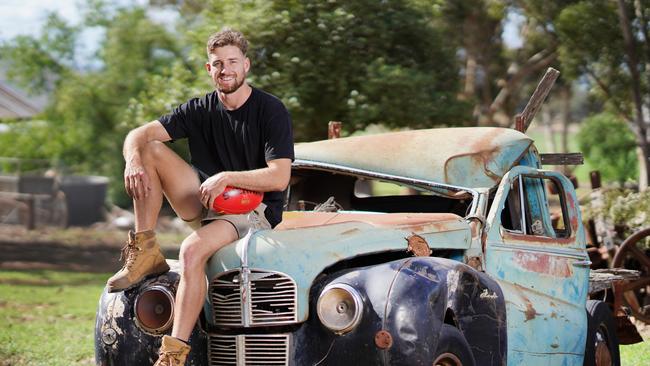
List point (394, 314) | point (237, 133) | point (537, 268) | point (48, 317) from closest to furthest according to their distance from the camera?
1. point (394, 314)
2. point (237, 133)
3. point (537, 268)
4. point (48, 317)

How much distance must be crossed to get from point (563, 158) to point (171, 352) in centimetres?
403

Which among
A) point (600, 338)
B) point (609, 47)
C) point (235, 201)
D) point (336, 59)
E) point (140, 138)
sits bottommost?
point (600, 338)

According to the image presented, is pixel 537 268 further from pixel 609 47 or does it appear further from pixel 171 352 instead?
pixel 609 47

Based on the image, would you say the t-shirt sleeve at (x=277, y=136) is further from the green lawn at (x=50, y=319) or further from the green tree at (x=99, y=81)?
the green tree at (x=99, y=81)

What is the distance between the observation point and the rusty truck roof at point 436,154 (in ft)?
24.7

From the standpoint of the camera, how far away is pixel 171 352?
5.64 metres

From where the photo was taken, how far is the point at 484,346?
6.36 meters

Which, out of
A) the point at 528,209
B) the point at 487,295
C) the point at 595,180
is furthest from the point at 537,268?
the point at 595,180

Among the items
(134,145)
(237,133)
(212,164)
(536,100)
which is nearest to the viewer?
(134,145)

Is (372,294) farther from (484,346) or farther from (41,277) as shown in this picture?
(41,277)

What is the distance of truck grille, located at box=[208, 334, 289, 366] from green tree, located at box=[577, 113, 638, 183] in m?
26.2

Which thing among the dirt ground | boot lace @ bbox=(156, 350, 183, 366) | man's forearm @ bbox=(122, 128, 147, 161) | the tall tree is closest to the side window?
man's forearm @ bbox=(122, 128, 147, 161)

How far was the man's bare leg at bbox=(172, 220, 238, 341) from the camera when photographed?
571 cm

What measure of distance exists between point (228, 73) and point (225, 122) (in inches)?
11.6
